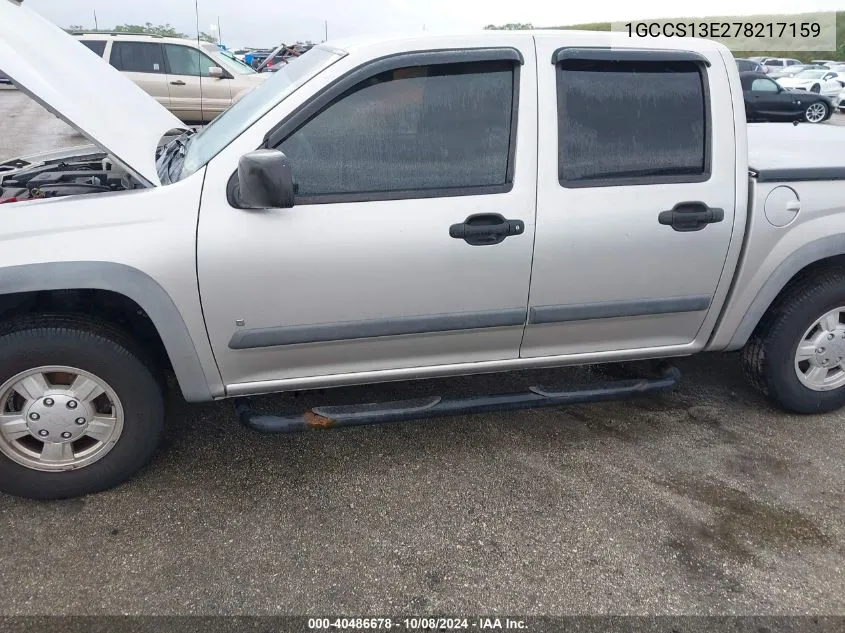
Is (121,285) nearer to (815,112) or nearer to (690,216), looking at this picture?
(690,216)

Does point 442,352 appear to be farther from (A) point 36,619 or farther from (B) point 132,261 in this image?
(A) point 36,619

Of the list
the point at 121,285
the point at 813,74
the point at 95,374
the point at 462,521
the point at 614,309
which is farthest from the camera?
the point at 813,74

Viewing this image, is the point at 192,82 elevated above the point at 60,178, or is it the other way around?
the point at 60,178

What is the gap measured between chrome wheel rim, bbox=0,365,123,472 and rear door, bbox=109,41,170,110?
966 cm

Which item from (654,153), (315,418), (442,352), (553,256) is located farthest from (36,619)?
(654,153)

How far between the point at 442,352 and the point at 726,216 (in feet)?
4.40

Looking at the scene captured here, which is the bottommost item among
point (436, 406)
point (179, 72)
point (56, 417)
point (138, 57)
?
point (436, 406)

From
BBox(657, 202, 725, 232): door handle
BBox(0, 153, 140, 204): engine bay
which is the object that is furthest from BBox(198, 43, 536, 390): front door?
BBox(0, 153, 140, 204): engine bay

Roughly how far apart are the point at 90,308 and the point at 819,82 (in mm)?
22886

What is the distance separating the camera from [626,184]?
2844mm

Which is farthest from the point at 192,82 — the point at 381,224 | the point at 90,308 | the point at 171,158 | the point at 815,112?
the point at 815,112

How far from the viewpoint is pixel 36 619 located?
7.24ft

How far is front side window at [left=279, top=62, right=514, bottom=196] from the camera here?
8.48ft

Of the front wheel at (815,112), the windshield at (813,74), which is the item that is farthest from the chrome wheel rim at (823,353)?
the windshield at (813,74)
